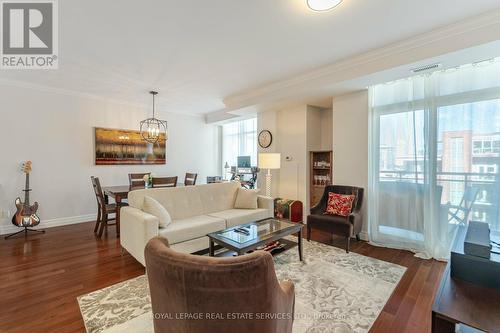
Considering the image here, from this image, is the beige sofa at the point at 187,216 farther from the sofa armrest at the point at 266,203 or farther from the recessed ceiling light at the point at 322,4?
the recessed ceiling light at the point at 322,4

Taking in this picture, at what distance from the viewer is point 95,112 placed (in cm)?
479

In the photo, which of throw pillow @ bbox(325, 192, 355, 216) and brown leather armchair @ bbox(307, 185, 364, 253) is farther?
throw pillow @ bbox(325, 192, 355, 216)

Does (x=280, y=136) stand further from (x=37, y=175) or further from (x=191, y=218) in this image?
(x=37, y=175)

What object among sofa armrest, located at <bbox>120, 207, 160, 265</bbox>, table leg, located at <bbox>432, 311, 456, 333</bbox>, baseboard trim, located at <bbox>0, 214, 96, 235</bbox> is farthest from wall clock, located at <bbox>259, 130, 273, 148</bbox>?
table leg, located at <bbox>432, 311, 456, 333</bbox>

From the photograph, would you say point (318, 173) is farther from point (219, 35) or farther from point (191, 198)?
point (219, 35)

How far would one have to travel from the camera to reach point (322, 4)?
195 centimetres

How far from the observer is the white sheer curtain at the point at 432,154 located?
265cm

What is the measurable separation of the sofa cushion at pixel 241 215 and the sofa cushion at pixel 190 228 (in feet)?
0.39

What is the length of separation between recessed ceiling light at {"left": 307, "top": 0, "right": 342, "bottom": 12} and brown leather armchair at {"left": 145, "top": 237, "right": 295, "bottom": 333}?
2.09m

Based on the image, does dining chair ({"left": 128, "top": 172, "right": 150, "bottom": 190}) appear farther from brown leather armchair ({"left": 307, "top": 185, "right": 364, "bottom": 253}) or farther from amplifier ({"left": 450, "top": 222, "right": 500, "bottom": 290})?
amplifier ({"left": 450, "top": 222, "right": 500, "bottom": 290})

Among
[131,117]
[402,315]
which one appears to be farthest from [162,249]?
[131,117]

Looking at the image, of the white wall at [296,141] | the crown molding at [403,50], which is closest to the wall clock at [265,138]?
the white wall at [296,141]

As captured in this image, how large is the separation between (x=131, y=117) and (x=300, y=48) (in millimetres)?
4252

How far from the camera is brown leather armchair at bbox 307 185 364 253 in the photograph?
315cm
